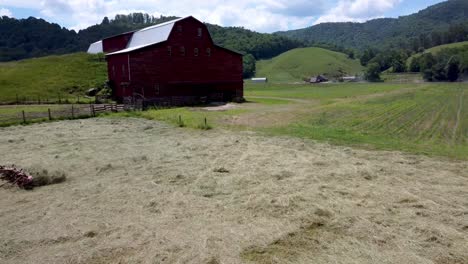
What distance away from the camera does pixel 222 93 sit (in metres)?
44.7

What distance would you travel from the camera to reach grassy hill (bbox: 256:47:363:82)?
14575 centimetres

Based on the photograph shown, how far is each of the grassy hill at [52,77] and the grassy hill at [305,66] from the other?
90.3 meters

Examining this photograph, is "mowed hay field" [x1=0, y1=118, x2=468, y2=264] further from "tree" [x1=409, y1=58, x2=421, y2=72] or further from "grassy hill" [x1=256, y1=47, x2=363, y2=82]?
"tree" [x1=409, y1=58, x2=421, y2=72]

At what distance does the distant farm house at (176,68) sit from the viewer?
37.4 m

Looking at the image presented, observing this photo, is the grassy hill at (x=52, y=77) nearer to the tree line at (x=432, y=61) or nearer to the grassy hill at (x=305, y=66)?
the grassy hill at (x=305, y=66)

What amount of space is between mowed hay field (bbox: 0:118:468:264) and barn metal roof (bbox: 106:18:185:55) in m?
26.5

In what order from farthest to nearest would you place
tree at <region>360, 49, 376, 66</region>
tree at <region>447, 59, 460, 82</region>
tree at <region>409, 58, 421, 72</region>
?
tree at <region>360, 49, 376, 66</region> < tree at <region>409, 58, 421, 72</region> < tree at <region>447, 59, 460, 82</region>

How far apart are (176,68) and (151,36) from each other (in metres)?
6.42

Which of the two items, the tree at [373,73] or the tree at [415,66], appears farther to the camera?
the tree at [415,66]

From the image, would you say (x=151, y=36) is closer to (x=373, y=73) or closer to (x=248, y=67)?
(x=248, y=67)

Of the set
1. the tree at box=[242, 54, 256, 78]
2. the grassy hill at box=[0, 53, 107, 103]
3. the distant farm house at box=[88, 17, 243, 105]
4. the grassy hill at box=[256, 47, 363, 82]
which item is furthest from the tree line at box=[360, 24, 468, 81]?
the grassy hill at box=[0, 53, 107, 103]

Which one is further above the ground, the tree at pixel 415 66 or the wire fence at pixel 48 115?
the tree at pixel 415 66

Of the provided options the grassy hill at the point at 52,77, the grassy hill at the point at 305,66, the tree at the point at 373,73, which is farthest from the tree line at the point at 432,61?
the grassy hill at the point at 52,77

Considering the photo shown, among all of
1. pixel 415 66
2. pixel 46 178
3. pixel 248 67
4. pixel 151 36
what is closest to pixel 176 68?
pixel 151 36
